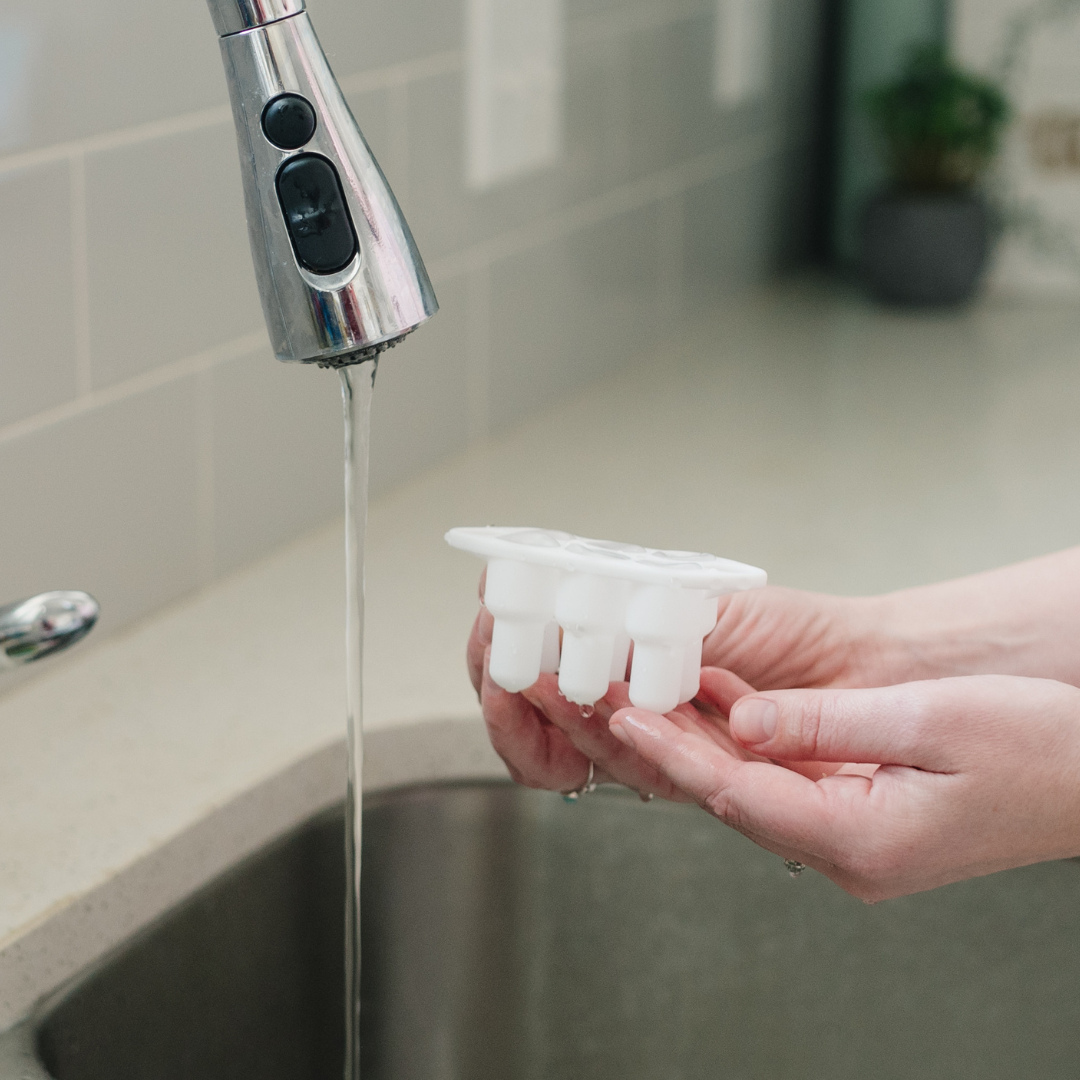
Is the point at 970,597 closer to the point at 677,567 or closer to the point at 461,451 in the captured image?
the point at 677,567

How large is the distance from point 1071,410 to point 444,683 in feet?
2.16

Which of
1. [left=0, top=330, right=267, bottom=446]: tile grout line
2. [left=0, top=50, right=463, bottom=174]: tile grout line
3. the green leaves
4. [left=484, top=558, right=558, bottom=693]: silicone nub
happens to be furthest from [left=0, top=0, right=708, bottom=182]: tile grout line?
[left=484, top=558, right=558, bottom=693]: silicone nub

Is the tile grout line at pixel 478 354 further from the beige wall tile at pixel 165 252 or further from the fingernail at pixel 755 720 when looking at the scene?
the fingernail at pixel 755 720

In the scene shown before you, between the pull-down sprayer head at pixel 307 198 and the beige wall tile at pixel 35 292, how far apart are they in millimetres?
243

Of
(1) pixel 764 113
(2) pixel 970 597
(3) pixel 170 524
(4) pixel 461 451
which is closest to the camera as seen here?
(2) pixel 970 597

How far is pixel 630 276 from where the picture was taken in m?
1.28

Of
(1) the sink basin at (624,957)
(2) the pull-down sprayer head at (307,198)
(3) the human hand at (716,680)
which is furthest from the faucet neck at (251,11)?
(1) the sink basin at (624,957)

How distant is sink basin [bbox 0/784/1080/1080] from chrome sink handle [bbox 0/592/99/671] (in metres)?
0.24

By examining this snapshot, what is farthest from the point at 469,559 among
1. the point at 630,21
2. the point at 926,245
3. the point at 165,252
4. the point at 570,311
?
the point at 926,245

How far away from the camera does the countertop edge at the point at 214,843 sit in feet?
1.73

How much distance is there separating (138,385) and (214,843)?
0.27 metres

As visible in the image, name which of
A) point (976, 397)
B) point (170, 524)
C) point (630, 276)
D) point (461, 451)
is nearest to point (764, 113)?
point (630, 276)

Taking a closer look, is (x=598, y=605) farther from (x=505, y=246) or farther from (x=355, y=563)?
(x=505, y=246)

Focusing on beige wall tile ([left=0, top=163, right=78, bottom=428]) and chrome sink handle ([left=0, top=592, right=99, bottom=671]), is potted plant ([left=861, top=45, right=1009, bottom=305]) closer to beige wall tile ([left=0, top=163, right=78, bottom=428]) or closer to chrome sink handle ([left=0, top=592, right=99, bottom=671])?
beige wall tile ([left=0, top=163, right=78, bottom=428])
